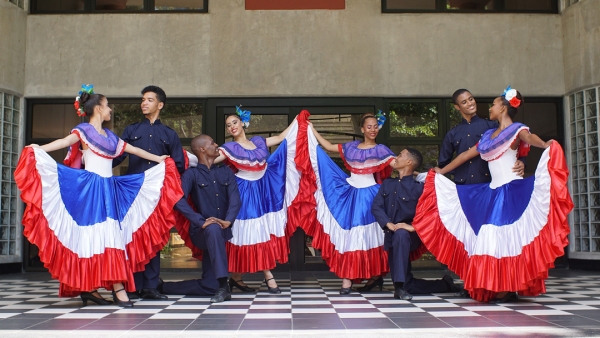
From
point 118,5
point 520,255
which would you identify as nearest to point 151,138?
point 520,255

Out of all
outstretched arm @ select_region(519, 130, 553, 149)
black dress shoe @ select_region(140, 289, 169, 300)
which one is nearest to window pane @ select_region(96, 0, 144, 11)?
black dress shoe @ select_region(140, 289, 169, 300)

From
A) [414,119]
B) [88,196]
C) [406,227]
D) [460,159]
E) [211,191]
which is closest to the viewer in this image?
[88,196]

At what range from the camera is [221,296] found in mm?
4746

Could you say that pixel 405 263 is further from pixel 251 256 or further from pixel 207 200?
pixel 207 200

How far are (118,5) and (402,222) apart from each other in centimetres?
511

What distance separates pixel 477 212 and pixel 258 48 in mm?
4174

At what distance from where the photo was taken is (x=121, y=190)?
482 cm

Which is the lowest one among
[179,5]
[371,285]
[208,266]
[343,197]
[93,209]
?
[371,285]

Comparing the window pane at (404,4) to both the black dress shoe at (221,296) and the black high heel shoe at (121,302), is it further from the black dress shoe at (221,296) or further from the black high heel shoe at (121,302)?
the black high heel shoe at (121,302)

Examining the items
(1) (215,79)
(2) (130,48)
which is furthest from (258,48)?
(2) (130,48)

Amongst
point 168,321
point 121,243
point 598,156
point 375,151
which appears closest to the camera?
point 168,321

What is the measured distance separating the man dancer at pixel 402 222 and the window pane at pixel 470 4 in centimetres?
367

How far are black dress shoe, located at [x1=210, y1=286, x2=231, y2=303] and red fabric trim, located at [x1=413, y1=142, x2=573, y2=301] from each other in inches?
63.1

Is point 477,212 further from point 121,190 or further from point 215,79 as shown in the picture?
point 215,79
